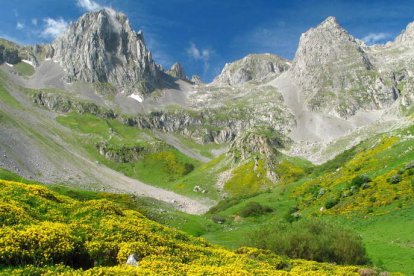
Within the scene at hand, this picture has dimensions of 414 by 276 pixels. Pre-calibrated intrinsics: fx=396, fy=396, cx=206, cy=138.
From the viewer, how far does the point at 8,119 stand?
19862 cm

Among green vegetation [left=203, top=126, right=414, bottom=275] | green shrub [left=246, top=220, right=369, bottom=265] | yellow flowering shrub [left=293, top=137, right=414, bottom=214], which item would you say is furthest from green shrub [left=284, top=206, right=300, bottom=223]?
green shrub [left=246, top=220, right=369, bottom=265]

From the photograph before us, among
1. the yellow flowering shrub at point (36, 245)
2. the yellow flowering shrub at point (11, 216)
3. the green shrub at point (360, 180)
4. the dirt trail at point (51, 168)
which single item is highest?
the dirt trail at point (51, 168)

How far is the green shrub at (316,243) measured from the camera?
45156 millimetres

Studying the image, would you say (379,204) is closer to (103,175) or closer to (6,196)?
(6,196)

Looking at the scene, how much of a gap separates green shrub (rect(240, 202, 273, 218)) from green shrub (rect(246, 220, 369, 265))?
5046cm

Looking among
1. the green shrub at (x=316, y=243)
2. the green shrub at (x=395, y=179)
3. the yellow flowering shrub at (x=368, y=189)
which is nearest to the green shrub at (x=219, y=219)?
the yellow flowering shrub at (x=368, y=189)

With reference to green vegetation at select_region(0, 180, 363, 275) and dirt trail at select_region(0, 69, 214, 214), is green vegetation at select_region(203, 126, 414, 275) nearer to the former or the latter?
green vegetation at select_region(0, 180, 363, 275)

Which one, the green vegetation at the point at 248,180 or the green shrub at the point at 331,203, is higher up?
the green vegetation at the point at 248,180

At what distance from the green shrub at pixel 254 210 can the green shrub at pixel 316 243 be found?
166 feet

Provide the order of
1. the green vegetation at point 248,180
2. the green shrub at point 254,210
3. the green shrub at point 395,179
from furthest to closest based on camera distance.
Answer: the green vegetation at point 248,180 < the green shrub at point 254,210 < the green shrub at point 395,179

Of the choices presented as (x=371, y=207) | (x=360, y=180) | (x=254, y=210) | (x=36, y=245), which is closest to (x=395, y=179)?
(x=371, y=207)

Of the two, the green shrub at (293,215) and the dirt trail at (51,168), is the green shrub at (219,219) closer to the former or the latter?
the green shrub at (293,215)

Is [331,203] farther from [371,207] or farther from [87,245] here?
[87,245]

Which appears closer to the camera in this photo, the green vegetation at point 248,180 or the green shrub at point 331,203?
the green shrub at point 331,203
